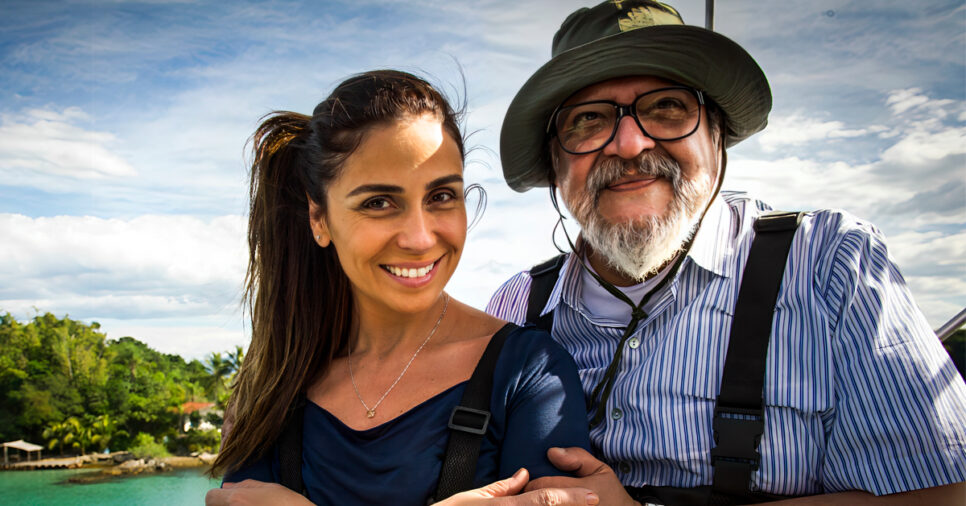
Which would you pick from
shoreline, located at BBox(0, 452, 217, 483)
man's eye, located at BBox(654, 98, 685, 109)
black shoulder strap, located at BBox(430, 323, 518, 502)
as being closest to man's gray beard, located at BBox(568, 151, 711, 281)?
man's eye, located at BBox(654, 98, 685, 109)

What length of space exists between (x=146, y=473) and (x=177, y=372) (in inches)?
Answer: 769

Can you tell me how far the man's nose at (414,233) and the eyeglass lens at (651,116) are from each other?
0.87 meters

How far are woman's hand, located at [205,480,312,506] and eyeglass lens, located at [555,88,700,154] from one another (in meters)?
1.80

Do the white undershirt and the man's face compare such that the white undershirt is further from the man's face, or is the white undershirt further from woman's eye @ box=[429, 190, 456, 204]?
woman's eye @ box=[429, 190, 456, 204]

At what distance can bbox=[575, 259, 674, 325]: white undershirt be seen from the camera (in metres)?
2.81

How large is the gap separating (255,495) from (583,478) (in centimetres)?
112

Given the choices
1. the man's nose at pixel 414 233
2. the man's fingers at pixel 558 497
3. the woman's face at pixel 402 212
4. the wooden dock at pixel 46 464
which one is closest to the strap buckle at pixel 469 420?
the man's fingers at pixel 558 497

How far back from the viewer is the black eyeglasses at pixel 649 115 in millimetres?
2721

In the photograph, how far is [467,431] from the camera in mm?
2150

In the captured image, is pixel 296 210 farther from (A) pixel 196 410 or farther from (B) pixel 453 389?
(A) pixel 196 410

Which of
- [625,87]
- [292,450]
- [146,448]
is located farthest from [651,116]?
[146,448]

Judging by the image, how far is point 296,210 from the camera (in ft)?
9.70

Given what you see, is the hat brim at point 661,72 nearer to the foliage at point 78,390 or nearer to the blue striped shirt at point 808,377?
the blue striped shirt at point 808,377

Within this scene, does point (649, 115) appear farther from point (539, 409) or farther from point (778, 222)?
point (539, 409)
